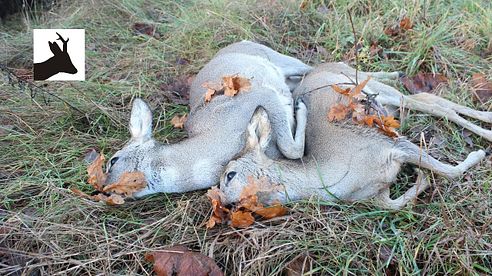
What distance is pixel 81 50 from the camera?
454cm

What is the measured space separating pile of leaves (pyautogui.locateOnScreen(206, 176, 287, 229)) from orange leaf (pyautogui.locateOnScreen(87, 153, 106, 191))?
722 mm

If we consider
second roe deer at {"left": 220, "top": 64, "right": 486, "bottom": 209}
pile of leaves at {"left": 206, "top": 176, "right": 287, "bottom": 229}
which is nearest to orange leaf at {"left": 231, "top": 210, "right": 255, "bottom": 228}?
pile of leaves at {"left": 206, "top": 176, "right": 287, "bottom": 229}

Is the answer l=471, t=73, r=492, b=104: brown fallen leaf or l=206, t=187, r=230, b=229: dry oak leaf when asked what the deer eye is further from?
l=471, t=73, r=492, b=104: brown fallen leaf

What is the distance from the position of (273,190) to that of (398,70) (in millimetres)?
2121

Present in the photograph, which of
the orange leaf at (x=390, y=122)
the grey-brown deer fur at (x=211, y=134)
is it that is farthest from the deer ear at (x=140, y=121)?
the orange leaf at (x=390, y=122)

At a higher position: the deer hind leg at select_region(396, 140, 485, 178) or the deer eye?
the deer hind leg at select_region(396, 140, 485, 178)

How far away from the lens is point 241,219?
3.16 metres

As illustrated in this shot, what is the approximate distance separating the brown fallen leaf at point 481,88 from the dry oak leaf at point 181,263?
257cm

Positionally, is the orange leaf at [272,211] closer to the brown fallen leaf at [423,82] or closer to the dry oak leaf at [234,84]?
the dry oak leaf at [234,84]

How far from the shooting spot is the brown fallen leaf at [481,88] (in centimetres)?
439

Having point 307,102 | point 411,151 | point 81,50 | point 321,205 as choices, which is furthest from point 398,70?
point 81,50

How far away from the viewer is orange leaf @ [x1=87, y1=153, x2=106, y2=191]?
355 centimetres

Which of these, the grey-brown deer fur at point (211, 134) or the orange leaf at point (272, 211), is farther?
the grey-brown deer fur at point (211, 134)

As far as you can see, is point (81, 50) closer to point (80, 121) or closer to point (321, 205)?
point (80, 121)
